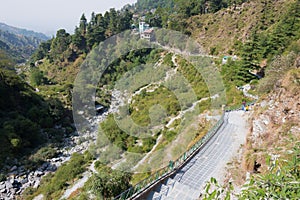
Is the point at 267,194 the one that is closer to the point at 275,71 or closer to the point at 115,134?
the point at 275,71

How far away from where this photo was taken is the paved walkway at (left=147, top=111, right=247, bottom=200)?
5957 millimetres

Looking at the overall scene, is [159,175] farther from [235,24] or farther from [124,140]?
[235,24]

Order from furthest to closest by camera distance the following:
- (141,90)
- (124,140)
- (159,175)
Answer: (141,90) → (124,140) → (159,175)

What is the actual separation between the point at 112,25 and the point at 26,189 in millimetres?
30372

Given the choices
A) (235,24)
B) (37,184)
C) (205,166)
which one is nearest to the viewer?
(205,166)

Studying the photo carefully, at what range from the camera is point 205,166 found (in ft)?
23.3

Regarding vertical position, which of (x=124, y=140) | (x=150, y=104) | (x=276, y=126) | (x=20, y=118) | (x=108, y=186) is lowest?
(x=124, y=140)

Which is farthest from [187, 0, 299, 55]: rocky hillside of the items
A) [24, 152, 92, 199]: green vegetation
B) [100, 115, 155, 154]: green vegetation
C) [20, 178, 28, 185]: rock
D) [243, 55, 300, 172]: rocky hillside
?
[20, 178, 28, 185]: rock

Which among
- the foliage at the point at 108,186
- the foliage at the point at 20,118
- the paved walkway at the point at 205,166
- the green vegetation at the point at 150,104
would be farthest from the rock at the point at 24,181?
the paved walkway at the point at 205,166

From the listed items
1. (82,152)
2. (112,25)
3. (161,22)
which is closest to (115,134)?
(82,152)

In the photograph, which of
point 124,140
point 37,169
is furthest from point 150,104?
point 37,169

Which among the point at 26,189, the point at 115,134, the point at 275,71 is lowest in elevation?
the point at 26,189

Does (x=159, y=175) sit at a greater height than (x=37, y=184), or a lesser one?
greater

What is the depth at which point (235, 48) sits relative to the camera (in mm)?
22906
